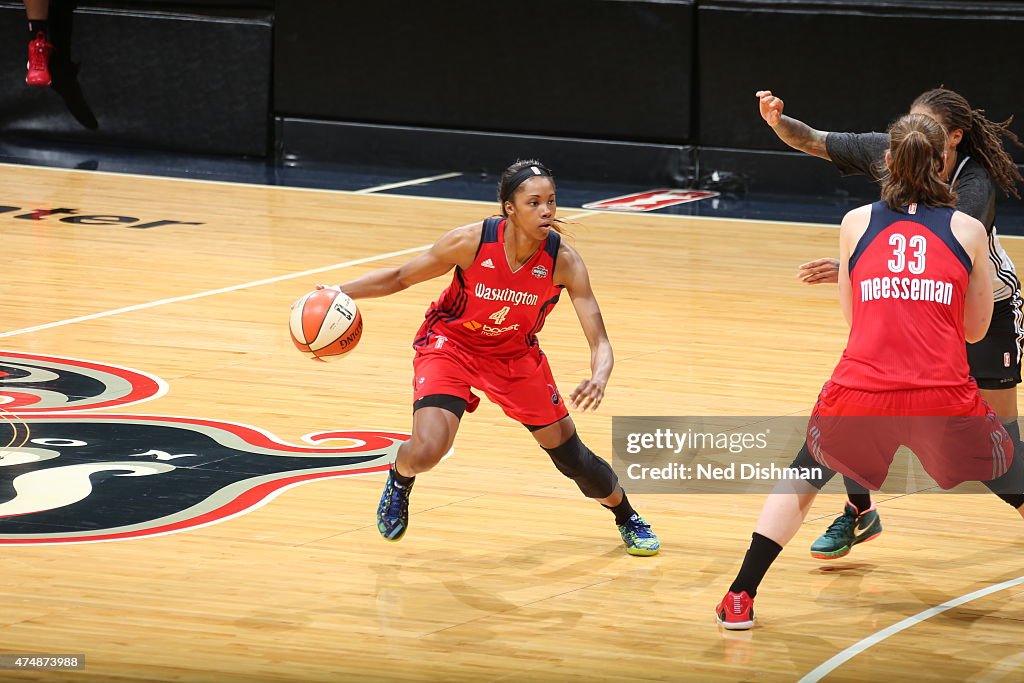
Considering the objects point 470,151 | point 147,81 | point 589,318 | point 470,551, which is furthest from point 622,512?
point 147,81

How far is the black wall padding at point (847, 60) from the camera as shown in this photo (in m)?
14.0

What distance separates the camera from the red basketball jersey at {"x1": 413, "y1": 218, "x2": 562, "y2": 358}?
18.7ft

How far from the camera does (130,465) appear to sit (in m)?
6.70

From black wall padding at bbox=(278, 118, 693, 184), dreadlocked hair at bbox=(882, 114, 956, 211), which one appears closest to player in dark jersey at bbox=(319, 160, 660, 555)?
dreadlocked hair at bbox=(882, 114, 956, 211)

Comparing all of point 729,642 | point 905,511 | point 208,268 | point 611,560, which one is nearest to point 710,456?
point 905,511

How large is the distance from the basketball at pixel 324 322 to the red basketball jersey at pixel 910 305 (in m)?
1.70

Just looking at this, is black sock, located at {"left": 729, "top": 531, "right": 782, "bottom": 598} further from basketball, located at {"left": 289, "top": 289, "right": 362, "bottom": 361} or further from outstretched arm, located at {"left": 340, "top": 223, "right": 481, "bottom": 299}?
basketball, located at {"left": 289, "top": 289, "right": 362, "bottom": 361}

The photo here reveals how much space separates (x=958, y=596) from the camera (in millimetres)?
5367

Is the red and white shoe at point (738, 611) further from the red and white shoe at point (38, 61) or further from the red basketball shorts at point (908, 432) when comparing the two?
the red and white shoe at point (38, 61)

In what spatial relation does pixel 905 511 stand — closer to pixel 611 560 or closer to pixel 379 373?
pixel 611 560

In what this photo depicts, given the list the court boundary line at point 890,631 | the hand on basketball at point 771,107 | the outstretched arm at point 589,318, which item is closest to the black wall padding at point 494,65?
the hand on basketball at point 771,107

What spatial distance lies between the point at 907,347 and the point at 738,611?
91 centimetres

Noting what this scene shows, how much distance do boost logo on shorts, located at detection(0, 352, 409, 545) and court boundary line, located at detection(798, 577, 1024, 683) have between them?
2381mm

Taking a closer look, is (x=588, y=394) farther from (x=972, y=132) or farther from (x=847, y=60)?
(x=847, y=60)
